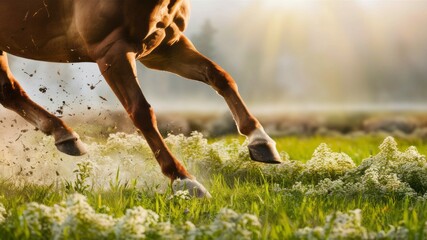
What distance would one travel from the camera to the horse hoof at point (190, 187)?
4.54 metres

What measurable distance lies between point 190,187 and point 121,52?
1074mm

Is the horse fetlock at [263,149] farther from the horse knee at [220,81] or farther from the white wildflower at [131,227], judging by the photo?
the white wildflower at [131,227]

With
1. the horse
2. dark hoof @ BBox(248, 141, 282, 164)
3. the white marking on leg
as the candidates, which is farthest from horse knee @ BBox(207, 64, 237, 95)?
dark hoof @ BBox(248, 141, 282, 164)

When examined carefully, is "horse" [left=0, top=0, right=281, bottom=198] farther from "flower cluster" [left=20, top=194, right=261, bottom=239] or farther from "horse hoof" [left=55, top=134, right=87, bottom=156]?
"flower cluster" [left=20, top=194, right=261, bottom=239]

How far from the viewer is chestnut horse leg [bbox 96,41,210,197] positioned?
473cm

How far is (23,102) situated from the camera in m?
6.06

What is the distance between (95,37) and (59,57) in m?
0.69

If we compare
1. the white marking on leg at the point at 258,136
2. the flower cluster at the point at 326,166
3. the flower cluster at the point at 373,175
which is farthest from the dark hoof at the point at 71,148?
the flower cluster at the point at 326,166

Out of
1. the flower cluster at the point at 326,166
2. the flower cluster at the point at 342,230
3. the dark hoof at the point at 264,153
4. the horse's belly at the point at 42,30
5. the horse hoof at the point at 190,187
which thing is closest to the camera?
the flower cluster at the point at 342,230

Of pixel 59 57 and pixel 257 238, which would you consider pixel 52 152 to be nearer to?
pixel 59 57

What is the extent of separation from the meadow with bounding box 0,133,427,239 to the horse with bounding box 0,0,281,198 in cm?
32

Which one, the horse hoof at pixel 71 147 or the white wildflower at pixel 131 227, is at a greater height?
the horse hoof at pixel 71 147

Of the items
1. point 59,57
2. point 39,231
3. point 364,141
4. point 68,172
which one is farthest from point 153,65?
point 364,141

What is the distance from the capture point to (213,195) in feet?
15.5
